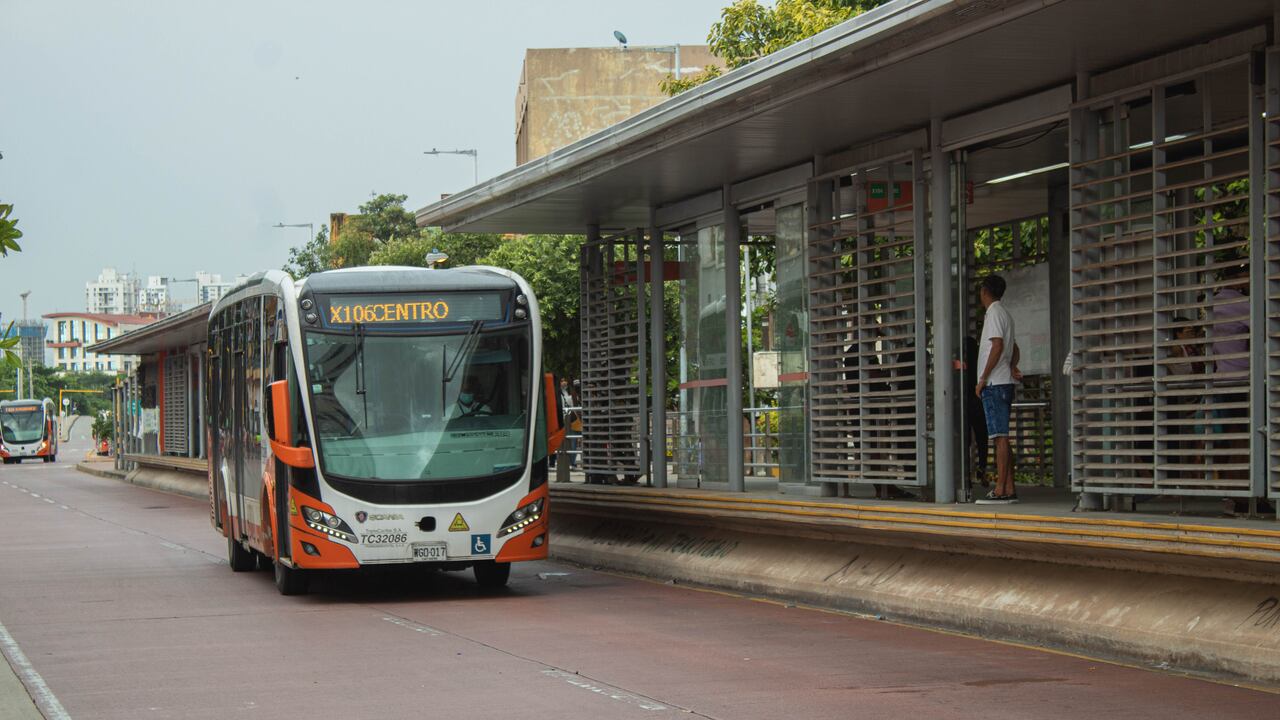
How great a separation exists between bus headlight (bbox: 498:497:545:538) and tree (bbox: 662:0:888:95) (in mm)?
15534

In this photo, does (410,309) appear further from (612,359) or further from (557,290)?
(557,290)

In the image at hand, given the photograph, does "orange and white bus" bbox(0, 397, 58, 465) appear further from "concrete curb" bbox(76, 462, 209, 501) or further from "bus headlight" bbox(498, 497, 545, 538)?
"bus headlight" bbox(498, 497, 545, 538)

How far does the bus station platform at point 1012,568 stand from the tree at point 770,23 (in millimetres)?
14084

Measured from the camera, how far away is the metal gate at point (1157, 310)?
35.9 ft

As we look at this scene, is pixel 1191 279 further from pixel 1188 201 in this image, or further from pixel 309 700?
pixel 309 700

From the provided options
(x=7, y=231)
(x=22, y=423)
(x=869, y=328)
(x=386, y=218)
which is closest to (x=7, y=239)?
(x=7, y=231)

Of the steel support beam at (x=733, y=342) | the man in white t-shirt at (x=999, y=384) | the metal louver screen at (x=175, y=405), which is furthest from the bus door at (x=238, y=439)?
the metal louver screen at (x=175, y=405)

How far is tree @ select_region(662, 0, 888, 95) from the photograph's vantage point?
3033cm

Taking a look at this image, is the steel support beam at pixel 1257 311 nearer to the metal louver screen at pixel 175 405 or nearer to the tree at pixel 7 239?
the tree at pixel 7 239

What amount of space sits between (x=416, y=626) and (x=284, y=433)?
284cm

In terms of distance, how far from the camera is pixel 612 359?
21.0 metres

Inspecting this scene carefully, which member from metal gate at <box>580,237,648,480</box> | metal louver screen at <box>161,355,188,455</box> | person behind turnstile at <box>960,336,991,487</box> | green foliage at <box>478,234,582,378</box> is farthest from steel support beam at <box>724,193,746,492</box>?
metal louver screen at <box>161,355,188,455</box>

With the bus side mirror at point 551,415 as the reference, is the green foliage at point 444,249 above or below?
above

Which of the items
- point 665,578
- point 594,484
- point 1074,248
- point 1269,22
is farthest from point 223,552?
point 1269,22
